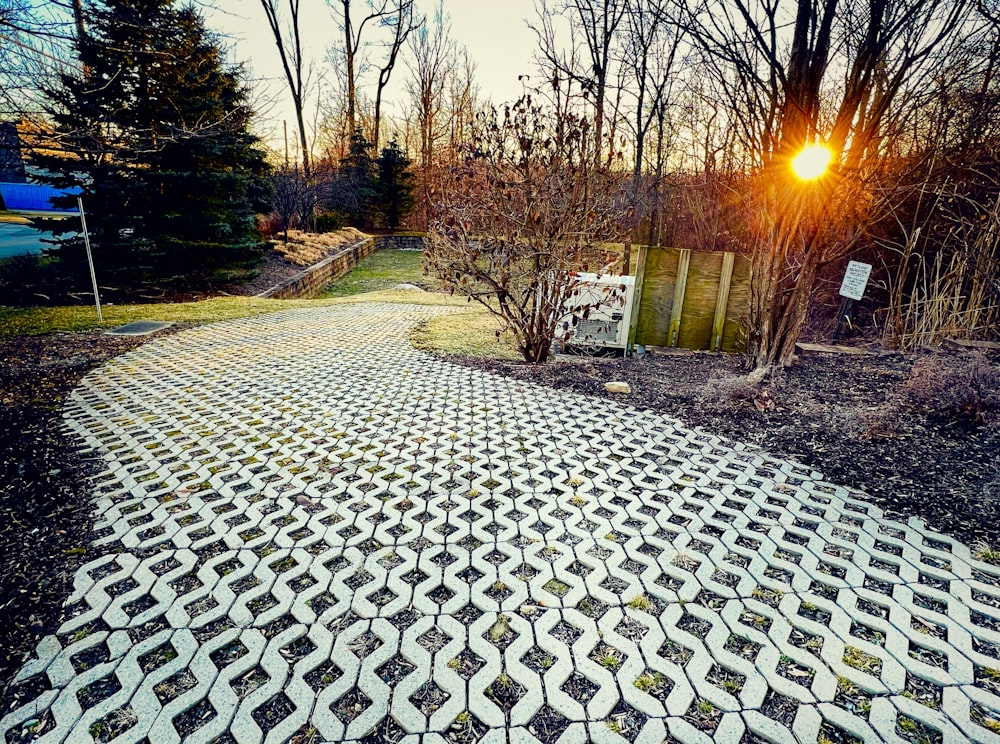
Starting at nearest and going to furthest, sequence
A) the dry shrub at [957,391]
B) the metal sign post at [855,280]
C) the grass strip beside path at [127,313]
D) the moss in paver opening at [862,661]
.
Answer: the moss in paver opening at [862,661] < the dry shrub at [957,391] < the metal sign post at [855,280] < the grass strip beside path at [127,313]

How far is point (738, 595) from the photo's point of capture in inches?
89.6

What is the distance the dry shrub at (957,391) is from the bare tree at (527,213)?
11.4ft

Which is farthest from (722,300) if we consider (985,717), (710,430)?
(985,717)

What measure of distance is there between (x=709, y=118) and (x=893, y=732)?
11.4 metres

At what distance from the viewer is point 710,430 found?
4172 mm

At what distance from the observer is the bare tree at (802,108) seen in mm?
4320

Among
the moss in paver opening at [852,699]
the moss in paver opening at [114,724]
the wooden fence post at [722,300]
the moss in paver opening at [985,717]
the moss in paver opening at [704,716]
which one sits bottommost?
the moss in paver opening at [114,724]

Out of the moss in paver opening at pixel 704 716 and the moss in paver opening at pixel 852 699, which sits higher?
the moss in paver opening at pixel 852 699

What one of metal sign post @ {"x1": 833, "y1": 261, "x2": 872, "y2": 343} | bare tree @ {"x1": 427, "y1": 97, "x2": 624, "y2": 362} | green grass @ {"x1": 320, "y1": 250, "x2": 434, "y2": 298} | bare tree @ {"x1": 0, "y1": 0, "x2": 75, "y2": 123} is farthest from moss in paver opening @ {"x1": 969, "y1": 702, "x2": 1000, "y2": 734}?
green grass @ {"x1": 320, "y1": 250, "x2": 434, "y2": 298}

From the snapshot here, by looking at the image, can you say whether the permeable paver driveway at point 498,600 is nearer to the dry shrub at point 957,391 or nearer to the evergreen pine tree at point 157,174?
the dry shrub at point 957,391

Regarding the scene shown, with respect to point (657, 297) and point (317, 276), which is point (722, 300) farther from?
point (317, 276)

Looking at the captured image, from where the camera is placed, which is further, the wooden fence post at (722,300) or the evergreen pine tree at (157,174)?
the evergreen pine tree at (157,174)

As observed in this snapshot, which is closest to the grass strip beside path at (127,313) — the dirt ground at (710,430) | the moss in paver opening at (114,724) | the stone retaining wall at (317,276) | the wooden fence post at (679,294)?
the dirt ground at (710,430)

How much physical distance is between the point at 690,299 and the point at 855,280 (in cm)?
182
